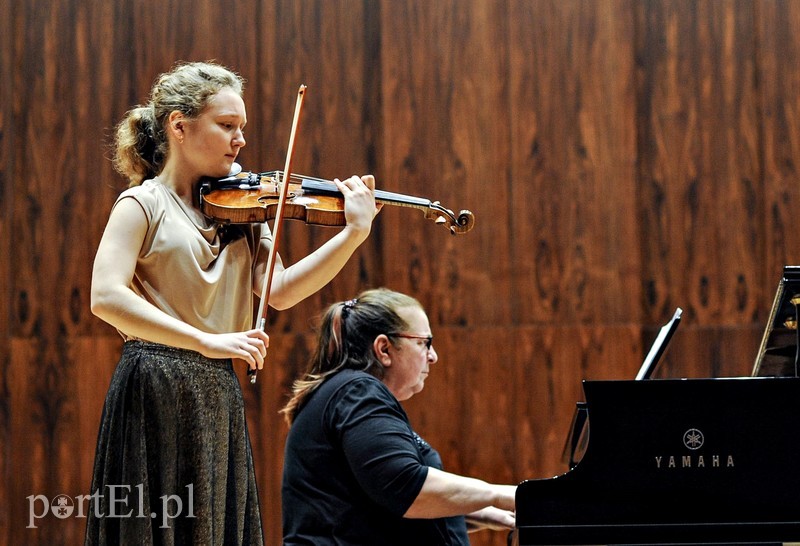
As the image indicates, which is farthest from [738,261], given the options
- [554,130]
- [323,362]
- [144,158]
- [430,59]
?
[144,158]

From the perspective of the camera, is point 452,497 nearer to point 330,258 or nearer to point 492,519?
point 492,519

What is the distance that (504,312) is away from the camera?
4066 mm

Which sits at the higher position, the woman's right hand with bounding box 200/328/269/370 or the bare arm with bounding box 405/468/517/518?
the woman's right hand with bounding box 200/328/269/370

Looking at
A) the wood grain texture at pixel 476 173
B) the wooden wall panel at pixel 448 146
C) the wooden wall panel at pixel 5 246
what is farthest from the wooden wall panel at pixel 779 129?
the wooden wall panel at pixel 5 246

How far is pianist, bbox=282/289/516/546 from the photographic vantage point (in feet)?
7.87

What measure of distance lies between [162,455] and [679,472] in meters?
1.08

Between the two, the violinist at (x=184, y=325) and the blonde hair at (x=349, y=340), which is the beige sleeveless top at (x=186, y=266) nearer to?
the violinist at (x=184, y=325)

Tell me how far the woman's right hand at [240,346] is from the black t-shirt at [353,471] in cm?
80

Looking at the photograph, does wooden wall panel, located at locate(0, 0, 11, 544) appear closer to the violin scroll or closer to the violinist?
the violinist

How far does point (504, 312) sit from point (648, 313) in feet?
1.98

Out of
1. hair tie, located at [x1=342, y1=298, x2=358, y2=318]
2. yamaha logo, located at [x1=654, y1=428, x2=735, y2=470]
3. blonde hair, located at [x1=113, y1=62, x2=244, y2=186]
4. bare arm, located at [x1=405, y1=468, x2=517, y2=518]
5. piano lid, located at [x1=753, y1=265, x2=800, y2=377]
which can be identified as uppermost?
blonde hair, located at [x1=113, y1=62, x2=244, y2=186]

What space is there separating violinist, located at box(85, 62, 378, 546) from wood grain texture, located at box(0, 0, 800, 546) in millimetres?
2061

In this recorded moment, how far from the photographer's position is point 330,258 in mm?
1968

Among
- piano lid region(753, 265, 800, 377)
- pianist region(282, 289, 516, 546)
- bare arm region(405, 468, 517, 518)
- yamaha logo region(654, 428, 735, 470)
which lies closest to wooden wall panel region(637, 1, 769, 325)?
piano lid region(753, 265, 800, 377)
